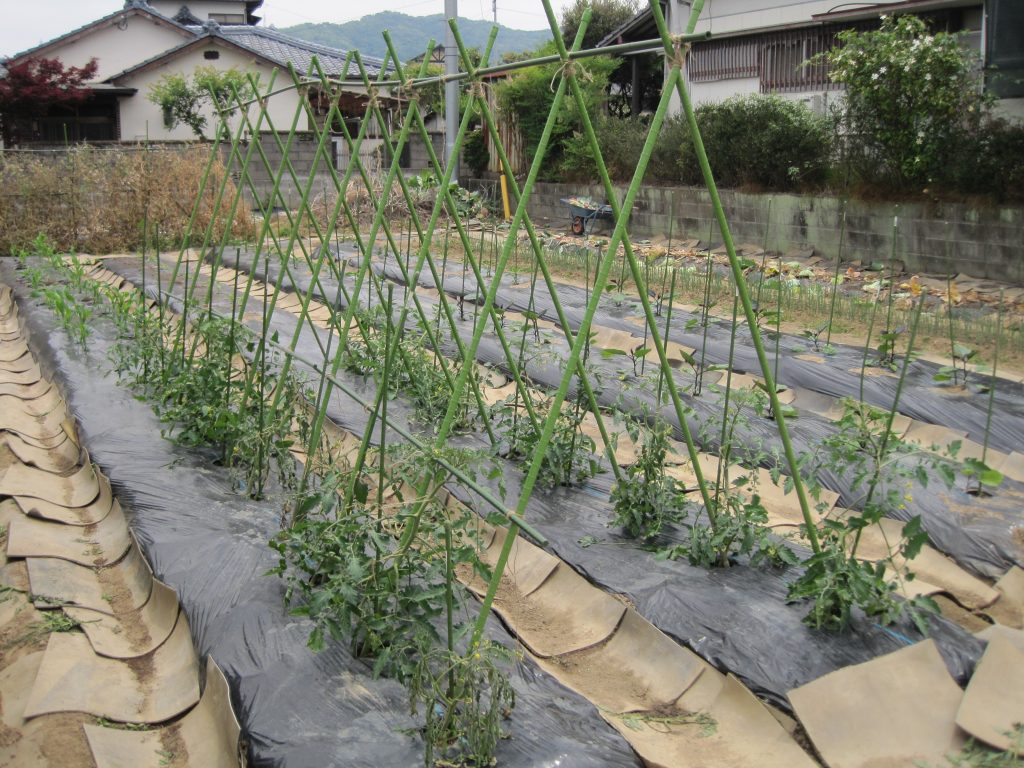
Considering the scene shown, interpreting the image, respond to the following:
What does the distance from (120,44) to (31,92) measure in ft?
14.3

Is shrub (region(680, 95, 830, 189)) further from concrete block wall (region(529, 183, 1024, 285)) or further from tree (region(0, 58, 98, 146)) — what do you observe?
tree (region(0, 58, 98, 146))

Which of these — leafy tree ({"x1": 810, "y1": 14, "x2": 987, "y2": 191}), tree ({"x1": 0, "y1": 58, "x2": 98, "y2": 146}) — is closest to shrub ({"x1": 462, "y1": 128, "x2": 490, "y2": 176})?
leafy tree ({"x1": 810, "y1": 14, "x2": 987, "y2": 191})

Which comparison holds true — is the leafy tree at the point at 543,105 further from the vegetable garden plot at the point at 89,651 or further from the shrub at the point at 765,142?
the vegetable garden plot at the point at 89,651

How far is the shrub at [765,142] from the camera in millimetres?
10469

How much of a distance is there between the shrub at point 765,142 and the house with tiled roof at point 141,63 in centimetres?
802

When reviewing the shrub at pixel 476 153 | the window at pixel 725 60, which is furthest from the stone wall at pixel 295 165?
the window at pixel 725 60

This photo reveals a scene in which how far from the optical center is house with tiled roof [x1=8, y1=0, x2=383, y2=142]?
18562 mm

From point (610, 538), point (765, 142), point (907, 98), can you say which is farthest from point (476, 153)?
point (610, 538)

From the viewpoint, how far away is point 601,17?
18.7m

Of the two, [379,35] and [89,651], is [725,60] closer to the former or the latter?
[89,651]

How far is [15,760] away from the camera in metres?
2.15

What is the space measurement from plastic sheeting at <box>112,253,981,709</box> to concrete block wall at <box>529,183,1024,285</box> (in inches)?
176

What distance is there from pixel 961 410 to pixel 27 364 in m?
5.28

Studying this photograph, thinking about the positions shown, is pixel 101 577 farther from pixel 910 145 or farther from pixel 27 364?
pixel 910 145
